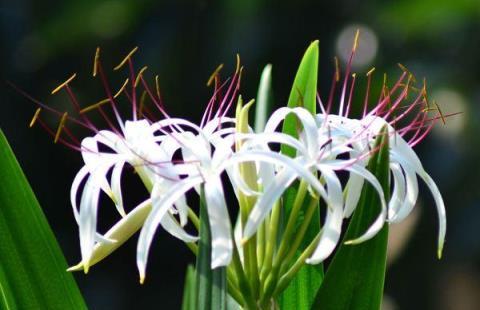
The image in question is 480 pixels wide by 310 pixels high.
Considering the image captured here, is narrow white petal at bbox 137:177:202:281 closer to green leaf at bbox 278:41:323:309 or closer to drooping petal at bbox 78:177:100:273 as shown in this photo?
drooping petal at bbox 78:177:100:273

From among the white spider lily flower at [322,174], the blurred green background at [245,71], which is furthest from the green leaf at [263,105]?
the blurred green background at [245,71]

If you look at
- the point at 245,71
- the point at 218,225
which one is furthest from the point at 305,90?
the point at 245,71

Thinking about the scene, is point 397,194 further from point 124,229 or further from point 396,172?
point 124,229

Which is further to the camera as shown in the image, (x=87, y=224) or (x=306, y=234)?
(x=306, y=234)

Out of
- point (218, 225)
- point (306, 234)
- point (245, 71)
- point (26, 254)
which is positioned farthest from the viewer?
point (245, 71)

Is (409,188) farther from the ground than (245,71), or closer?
farther from the ground

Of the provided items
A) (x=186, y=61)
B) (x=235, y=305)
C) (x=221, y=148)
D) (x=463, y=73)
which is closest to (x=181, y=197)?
(x=221, y=148)

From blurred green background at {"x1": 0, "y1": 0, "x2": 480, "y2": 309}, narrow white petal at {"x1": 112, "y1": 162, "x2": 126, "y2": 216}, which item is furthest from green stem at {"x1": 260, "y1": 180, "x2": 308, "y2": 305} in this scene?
blurred green background at {"x1": 0, "y1": 0, "x2": 480, "y2": 309}
